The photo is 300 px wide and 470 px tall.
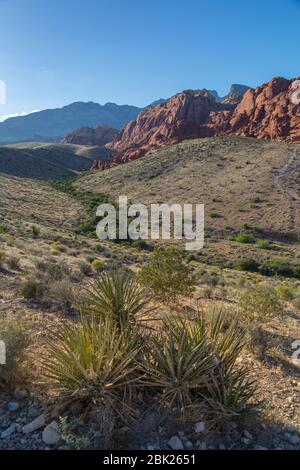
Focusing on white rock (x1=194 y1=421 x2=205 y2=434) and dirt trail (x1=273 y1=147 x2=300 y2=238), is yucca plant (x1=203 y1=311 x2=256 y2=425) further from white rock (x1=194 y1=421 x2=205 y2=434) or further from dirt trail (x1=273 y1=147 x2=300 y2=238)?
dirt trail (x1=273 y1=147 x2=300 y2=238)

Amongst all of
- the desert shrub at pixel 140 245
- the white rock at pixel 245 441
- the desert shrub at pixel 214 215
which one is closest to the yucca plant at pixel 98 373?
the white rock at pixel 245 441

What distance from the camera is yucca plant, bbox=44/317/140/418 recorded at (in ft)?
12.0

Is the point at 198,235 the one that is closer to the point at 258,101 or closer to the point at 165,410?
the point at 165,410

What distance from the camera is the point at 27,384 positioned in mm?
4246

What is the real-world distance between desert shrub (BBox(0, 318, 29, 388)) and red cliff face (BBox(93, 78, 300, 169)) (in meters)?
73.9

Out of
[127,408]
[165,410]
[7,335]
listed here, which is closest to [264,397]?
[165,410]

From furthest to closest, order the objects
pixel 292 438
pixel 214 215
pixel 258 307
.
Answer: pixel 214 215 → pixel 258 307 → pixel 292 438

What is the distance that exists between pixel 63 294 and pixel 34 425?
3990mm

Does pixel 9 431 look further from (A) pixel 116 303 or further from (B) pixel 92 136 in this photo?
(B) pixel 92 136

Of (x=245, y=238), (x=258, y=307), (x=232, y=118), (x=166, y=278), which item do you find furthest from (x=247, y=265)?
(x=232, y=118)

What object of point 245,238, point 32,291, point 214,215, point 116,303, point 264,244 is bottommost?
point 264,244

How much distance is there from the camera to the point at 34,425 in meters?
3.53

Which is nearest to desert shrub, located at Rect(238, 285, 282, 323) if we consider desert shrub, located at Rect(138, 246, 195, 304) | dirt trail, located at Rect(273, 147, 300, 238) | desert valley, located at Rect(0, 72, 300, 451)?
desert valley, located at Rect(0, 72, 300, 451)

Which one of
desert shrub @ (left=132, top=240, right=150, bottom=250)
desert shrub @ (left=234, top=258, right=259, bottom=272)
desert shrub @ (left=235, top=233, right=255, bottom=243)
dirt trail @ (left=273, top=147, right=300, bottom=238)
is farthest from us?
dirt trail @ (left=273, top=147, right=300, bottom=238)
